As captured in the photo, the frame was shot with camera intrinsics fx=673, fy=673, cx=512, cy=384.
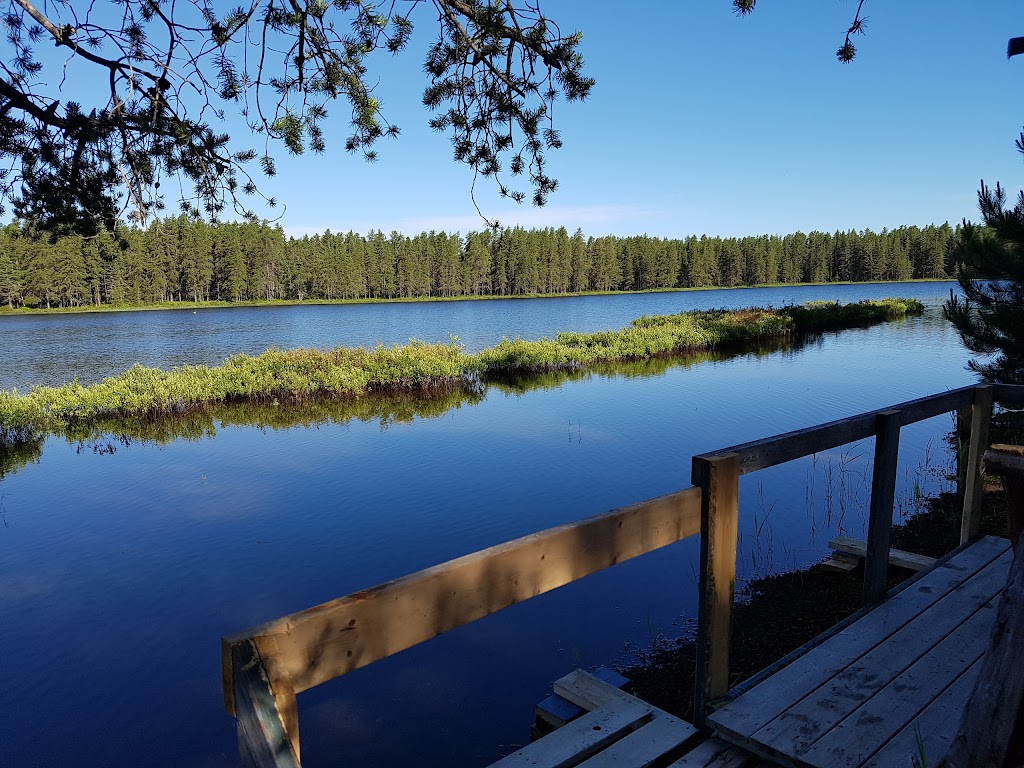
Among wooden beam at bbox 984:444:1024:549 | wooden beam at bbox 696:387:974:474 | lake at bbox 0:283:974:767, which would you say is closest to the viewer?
wooden beam at bbox 984:444:1024:549

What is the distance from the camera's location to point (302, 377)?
66.9ft

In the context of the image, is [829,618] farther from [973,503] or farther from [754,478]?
[754,478]

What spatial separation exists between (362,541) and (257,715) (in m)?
7.64

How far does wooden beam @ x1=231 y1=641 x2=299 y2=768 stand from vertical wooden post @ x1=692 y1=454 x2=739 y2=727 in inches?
74.6

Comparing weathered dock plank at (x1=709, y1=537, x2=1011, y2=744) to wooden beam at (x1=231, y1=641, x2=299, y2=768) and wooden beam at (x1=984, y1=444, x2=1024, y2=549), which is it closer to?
wooden beam at (x1=984, y1=444, x2=1024, y2=549)

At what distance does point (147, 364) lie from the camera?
98.2 feet

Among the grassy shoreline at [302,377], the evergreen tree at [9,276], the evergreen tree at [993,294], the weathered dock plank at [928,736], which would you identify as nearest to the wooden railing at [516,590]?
the weathered dock plank at [928,736]

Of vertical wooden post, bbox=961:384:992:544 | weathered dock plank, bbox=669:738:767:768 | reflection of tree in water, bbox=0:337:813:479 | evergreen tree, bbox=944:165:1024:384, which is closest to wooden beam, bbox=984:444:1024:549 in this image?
weathered dock plank, bbox=669:738:767:768

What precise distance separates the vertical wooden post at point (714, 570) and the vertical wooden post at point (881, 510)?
1.49 meters

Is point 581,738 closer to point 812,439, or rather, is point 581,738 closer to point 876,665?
point 876,665

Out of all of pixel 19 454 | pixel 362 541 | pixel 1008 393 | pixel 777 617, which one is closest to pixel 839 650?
pixel 1008 393

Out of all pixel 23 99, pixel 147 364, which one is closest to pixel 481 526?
pixel 23 99

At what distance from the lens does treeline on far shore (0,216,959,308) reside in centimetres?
8131

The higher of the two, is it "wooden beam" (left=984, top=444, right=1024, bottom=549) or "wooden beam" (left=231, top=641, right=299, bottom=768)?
"wooden beam" (left=984, top=444, right=1024, bottom=549)
